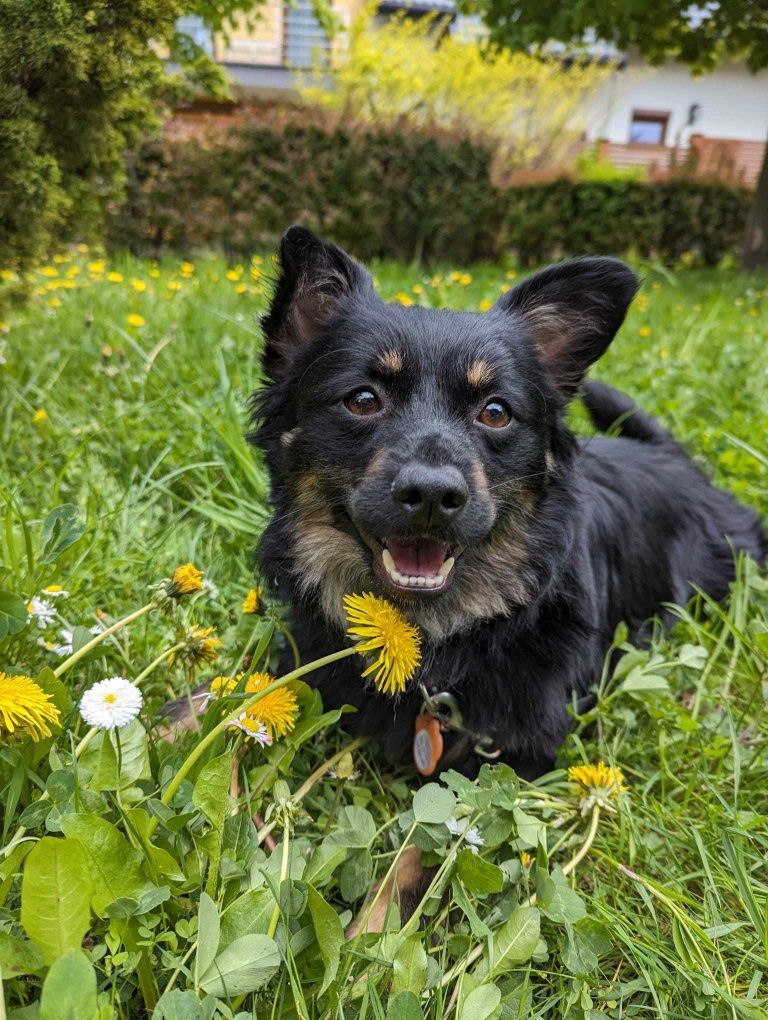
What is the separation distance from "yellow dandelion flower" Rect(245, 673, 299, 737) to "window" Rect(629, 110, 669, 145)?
27.8 metres

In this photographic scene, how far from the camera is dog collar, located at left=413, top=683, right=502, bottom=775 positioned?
180 centimetres

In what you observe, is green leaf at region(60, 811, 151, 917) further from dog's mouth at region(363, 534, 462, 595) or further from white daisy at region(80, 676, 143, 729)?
dog's mouth at region(363, 534, 462, 595)

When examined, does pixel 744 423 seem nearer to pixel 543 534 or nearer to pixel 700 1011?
pixel 543 534

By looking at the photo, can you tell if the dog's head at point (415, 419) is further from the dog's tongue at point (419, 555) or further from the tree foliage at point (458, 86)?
the tree foliage at point (458, 86)

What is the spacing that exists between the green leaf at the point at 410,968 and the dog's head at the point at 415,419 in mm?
742

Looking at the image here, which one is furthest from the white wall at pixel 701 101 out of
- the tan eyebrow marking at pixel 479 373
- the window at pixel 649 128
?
the tan eyebrow marking at pixel 479 373

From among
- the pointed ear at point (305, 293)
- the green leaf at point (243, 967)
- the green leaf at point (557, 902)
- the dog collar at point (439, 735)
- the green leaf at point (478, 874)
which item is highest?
the pointed ear at point (305, 293)

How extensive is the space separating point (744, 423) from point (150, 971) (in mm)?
3645

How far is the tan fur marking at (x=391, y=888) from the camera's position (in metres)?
1.46

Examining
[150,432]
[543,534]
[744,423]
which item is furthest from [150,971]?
[744,423]

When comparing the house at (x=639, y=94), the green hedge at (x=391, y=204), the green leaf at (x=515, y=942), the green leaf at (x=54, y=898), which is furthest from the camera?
the house at (x=639, y=94)

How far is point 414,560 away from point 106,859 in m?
0.93

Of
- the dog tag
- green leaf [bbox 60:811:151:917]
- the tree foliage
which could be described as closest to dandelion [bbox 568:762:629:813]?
the dog tag

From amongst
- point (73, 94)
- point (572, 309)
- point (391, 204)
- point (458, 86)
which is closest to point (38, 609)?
point (572, 309)
